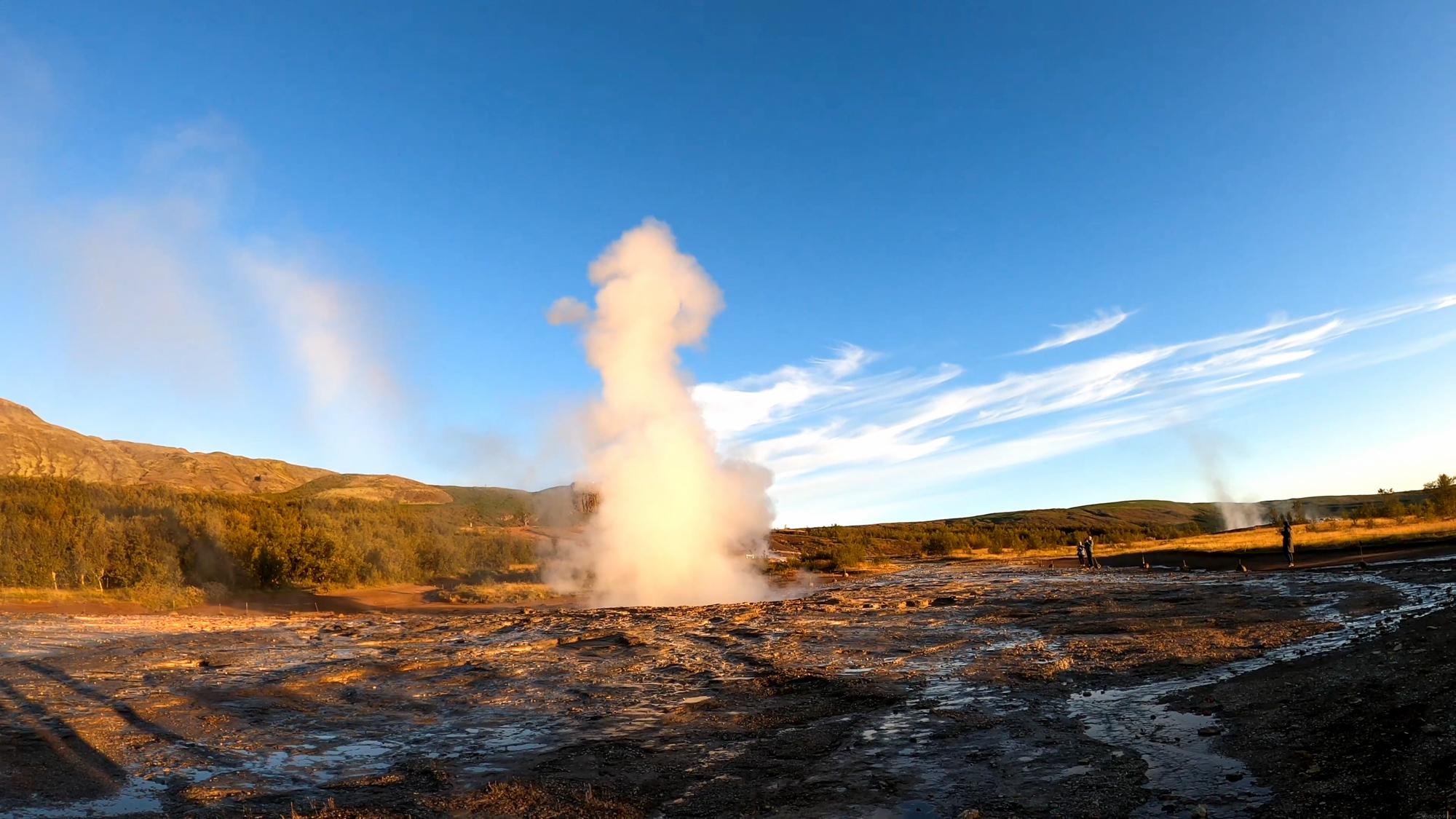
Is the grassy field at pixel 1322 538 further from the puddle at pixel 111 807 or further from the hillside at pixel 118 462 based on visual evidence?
the hillside at pixel 118 462

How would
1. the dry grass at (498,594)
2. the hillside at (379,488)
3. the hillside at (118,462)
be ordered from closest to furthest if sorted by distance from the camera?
the dry grass at (498,594)
the hillside at (118,462)
the hillside at (379,488)

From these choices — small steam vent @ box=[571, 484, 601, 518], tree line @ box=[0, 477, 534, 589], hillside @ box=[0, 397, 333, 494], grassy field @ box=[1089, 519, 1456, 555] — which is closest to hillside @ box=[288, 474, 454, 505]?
hillside @ box=[0, 397, 333, 494]

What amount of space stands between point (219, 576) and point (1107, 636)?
124ft

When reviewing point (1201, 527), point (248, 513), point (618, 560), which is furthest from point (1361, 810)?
point (1201, 527)

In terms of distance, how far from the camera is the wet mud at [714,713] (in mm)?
6602

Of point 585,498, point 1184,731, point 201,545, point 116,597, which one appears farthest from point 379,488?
point 1184,731

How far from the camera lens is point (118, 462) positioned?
445 feet

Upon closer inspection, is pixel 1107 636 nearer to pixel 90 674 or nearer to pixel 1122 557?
pixel 90 674

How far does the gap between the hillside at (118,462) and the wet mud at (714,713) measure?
112 meters

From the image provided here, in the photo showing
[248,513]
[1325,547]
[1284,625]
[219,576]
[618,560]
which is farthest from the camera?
[248,513]

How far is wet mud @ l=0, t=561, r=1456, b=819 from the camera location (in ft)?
21.7

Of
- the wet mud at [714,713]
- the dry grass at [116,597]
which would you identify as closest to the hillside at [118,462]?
the dry grass at [116,597]

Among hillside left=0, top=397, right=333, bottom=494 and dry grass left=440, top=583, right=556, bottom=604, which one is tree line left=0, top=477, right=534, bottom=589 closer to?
dry grass left=440, top=583, right=556, bottom=604

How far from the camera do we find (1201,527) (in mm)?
72688
